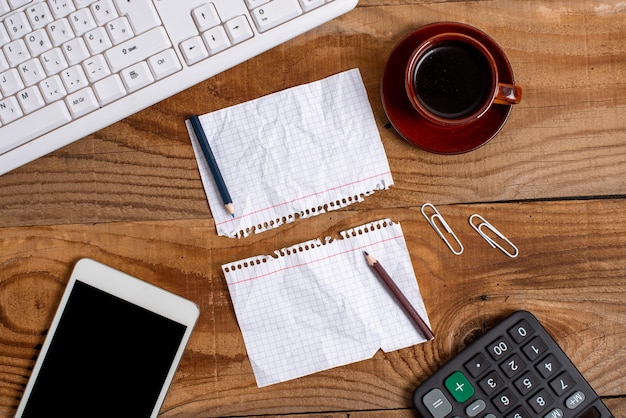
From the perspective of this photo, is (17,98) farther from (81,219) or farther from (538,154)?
(538,154)

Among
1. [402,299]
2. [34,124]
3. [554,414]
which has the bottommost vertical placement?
[554,414]

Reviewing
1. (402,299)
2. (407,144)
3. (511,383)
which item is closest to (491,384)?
(511,383)

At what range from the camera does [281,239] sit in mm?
671

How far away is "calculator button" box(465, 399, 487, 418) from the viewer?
25.2 inches

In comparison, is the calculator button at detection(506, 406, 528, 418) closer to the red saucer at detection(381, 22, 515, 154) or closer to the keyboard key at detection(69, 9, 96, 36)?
the red saucer at detection(381, 22, 515, 154)

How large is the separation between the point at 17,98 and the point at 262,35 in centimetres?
23

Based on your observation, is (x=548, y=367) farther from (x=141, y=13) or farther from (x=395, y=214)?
(x=141, y=13)

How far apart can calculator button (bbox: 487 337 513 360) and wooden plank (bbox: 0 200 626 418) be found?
2cm

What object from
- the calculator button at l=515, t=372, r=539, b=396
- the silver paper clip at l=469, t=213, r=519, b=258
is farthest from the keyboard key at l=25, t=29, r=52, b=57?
the calculator button at l=515, t=372, r=539, b=396

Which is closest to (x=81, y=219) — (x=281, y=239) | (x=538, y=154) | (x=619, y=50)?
(x=281, y=239)

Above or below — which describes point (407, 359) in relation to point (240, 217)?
below

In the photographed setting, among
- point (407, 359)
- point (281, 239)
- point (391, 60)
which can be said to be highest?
point (391, 60)

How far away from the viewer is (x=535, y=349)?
65 centimetres

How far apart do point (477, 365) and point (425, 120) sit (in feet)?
0.83
